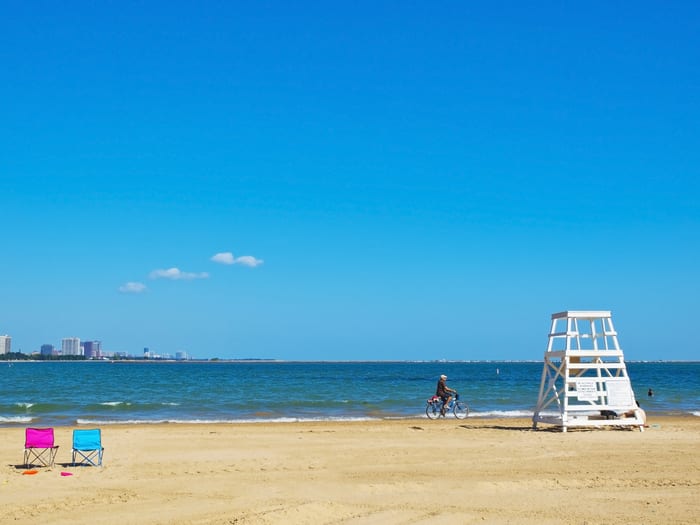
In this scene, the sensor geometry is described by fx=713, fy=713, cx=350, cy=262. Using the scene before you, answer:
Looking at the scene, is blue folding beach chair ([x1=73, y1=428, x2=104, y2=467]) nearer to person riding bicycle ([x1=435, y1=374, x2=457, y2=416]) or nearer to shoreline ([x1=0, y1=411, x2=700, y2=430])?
shoreline ([x1=0, y1=411, x2=700, y2=430])

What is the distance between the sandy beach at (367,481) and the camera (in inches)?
384

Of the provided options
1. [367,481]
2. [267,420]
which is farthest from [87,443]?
[267,420]

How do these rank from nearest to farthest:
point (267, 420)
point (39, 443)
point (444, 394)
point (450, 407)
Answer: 1. point (39, 443)
2. point (444, 394)
3. point (450, 407)
4. point (267, 420)

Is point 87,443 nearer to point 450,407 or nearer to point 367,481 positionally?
point 367,481

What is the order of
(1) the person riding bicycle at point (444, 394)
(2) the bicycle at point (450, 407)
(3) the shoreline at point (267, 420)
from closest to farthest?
(1) the person riding bicycle at point (444, 394) < (3) the shoreline at point (267, 420) < (2) the bicycle at point (450, 407)

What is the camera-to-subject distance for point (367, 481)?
12109 mm

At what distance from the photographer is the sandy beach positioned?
9742 millimetres

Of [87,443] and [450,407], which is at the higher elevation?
[87,443]

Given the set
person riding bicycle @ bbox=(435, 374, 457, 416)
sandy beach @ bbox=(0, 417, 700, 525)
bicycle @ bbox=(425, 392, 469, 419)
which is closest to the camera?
sandy beach @ bbox=(0, 417, 700, 525)

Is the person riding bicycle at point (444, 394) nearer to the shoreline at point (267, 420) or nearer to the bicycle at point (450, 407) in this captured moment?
the bicycle at point (450, 407)

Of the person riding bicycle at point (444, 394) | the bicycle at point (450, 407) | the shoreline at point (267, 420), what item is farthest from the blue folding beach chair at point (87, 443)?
the bicycle at point (450, 407)

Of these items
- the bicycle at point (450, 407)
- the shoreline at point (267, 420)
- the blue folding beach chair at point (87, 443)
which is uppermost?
the blue folding beach chair at point (87, 443)

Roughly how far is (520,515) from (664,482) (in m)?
3.68

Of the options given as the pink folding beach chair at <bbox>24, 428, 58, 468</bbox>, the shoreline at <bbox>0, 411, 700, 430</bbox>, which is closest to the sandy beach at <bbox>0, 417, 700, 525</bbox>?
the pink folding beach chair at <bbox>24, 428, 58, 468</bbox>
